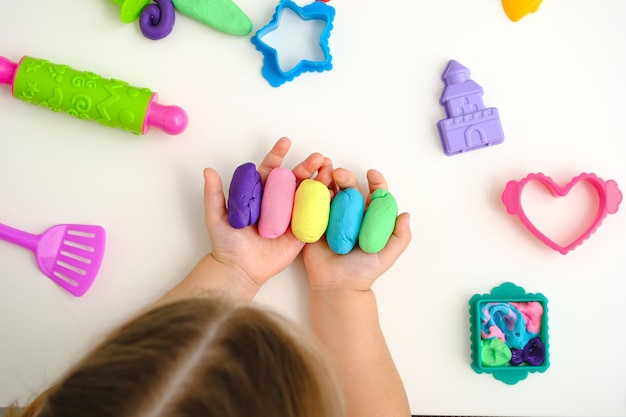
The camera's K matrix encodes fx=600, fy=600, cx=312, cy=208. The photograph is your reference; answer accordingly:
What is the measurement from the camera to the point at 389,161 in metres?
0.71

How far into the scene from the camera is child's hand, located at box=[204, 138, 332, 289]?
0.67 meters

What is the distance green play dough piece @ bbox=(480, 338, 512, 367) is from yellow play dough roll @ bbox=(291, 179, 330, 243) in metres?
0.23

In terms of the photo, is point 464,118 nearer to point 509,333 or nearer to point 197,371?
point 509,333

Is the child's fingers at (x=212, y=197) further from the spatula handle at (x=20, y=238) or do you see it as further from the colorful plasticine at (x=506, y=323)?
the colorful plasticine at (x=506, y=323)

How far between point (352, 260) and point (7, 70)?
453mm

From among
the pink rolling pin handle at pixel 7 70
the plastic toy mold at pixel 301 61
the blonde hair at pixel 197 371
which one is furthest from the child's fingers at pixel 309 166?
the pink rolling pin handle at pixel 7 70

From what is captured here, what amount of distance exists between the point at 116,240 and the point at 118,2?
28cm

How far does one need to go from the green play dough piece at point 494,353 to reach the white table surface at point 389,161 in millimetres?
25

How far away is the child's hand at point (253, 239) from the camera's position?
673mm

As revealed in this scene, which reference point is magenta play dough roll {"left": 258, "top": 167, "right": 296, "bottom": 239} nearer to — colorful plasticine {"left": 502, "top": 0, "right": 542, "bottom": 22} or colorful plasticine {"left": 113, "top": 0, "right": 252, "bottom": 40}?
colorful plasticine {"left": 113, "top": 0, "right": 252, "bottom": 40}

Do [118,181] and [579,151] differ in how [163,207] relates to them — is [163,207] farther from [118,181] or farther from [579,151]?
[579,151]

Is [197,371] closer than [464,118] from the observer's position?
Yes

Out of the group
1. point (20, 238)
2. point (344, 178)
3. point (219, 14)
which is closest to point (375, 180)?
point (344, 178)

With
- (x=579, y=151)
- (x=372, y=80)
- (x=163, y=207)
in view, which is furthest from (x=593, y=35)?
(x=163, y=207)
